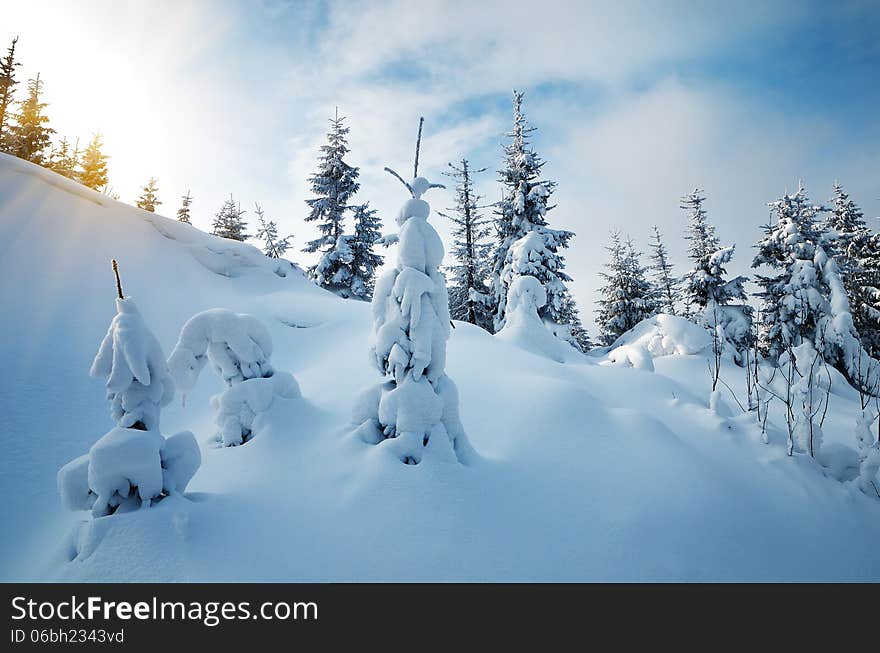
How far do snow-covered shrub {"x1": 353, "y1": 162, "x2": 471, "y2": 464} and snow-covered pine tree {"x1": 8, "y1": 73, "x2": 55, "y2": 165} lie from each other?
106ft

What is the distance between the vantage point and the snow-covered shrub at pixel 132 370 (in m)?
3.77

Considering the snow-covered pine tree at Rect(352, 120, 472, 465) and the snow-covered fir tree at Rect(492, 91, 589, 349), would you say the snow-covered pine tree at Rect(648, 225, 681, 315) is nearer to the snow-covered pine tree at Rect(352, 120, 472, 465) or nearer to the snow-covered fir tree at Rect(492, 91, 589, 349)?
the snow-covered fir tree at Rect(492, 91, 589, 349)

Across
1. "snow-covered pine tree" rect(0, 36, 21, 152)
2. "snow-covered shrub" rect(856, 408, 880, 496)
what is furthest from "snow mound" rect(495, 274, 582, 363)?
"snow-covered pine tree" rect(0, 36, 21, 152)

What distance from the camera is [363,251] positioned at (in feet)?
72.4

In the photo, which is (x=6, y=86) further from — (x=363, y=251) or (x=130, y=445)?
(x=130, y=445)

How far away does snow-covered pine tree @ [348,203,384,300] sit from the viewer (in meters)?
21.7

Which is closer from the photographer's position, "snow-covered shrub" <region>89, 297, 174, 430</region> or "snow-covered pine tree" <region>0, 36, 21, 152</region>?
"snow-covered shrub" <region>89, 297, 174, 430</region>

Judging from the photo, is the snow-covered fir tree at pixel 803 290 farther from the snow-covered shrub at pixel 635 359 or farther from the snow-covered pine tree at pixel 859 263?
the snow-covered shrub at pixel 635 359

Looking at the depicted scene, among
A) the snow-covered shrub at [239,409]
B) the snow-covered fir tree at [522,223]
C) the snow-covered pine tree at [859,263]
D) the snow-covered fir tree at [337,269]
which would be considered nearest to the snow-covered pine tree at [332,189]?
the snow-covered fir tree at [337,269]

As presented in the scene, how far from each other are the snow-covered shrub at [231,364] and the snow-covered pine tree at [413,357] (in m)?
1.63

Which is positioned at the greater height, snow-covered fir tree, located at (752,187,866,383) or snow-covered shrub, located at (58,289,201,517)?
snow-covered fir tree, located at (752,187,866,383)

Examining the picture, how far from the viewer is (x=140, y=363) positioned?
376 cm

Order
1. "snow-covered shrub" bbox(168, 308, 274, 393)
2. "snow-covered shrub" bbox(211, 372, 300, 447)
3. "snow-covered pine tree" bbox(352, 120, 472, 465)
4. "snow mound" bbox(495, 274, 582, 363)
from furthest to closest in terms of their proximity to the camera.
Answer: "snow mound" bbox(495, 274, 582, 363), "snow-covered shrub" bbox(211, 372, 300, 447), "snow-covered shrub" bbox(168, 308, 274, 393), "snow-covered pine tree" bbox(352, 120, 472, 465)
